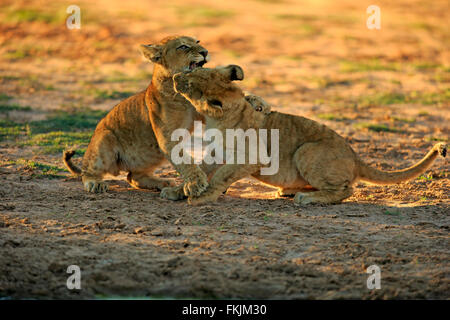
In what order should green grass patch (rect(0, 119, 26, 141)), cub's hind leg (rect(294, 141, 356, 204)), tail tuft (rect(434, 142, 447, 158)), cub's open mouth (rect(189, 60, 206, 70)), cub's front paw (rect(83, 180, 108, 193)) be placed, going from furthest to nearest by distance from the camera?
green grass patch (rect(0, 119, 26, 141)) < cub's front paw (rect(83, 180, 108, 193)) < cub's open mouth (rect(189, 60, 206, 70)) < cub's hind leg (rect(294, 141, 356, 204)) < tail tuft (rect(434, 142, 447, 158))

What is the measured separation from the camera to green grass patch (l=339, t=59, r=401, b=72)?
15.5 metres

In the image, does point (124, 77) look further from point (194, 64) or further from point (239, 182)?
point (194, 64)

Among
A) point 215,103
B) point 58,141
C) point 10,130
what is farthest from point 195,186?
point 10,130

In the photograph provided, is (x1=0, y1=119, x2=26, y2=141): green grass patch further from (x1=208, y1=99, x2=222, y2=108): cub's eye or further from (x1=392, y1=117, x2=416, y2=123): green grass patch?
(x1=392, y1=117, x2=416, y2=123): green grass patch

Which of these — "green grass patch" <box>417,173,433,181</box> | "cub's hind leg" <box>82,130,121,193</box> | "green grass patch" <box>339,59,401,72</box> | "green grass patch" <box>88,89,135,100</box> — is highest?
"green grass patch" <box>339,59,401,72</box>

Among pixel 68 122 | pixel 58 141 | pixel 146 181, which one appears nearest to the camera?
pixel 146 181

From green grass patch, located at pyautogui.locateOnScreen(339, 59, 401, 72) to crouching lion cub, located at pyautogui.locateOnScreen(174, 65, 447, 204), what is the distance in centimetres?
865

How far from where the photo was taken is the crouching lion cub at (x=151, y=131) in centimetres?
715

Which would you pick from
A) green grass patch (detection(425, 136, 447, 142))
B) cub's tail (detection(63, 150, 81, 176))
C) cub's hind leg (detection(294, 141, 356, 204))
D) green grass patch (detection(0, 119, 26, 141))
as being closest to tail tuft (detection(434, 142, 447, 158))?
cub's hind leg (detection(294, 141, 356, 204))

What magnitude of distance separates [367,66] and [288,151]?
9239mm

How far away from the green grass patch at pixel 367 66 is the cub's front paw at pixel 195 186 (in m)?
9.29

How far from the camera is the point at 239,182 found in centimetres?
846

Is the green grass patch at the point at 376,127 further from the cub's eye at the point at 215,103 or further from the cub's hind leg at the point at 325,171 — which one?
the cub's eye at the point at 215,103
